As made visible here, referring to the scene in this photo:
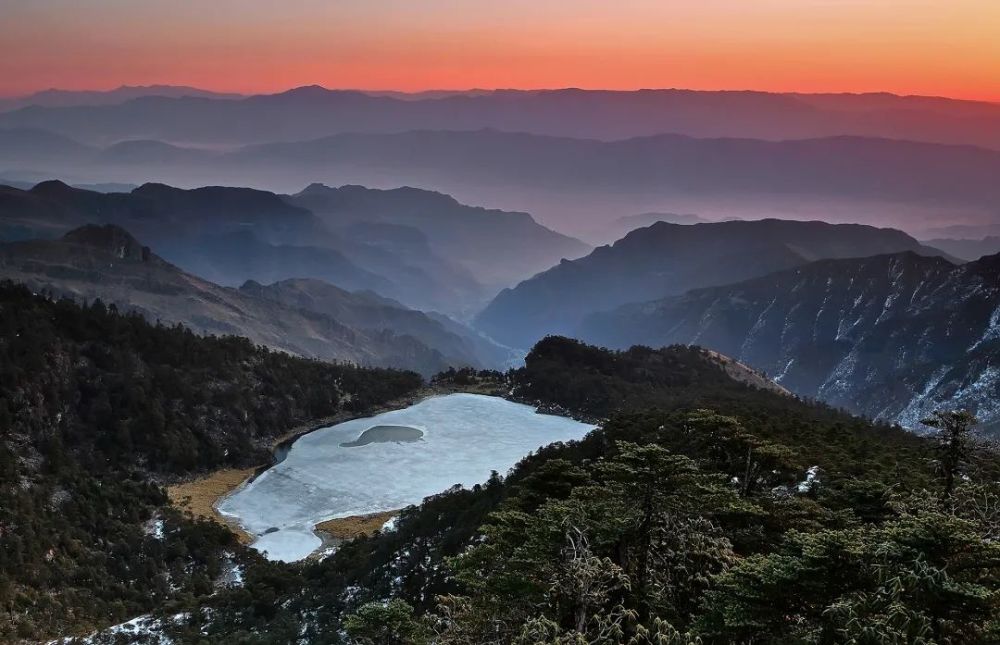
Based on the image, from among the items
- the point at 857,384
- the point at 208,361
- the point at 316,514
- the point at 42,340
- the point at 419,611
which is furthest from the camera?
the point at 857,384

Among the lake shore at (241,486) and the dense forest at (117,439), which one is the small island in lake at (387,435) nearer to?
the lake shore at (241,486)

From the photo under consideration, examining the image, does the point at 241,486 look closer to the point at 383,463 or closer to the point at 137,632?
the point at 383,463

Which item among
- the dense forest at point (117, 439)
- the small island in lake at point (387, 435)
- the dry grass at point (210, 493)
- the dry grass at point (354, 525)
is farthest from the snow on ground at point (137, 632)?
the small island in lake at point (387, 435)

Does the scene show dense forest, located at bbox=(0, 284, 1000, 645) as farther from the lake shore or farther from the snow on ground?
the lake shore

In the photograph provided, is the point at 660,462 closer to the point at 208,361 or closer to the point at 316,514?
the point at 316,514

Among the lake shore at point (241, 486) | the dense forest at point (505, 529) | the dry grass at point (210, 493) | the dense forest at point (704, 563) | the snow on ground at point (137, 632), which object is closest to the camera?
the dense forest at point (704, 563)

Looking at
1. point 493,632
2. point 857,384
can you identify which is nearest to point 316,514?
point 493,632
